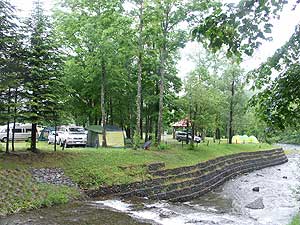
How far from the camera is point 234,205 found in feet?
55.0

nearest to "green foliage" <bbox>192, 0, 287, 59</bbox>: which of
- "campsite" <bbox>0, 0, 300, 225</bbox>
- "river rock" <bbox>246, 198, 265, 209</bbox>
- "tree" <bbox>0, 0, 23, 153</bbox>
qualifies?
"campsite" <bbox>0, 0, 300, 225</bbox>

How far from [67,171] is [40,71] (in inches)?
182

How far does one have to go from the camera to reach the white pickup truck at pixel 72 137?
2280cm

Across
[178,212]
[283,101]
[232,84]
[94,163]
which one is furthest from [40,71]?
[232,84]

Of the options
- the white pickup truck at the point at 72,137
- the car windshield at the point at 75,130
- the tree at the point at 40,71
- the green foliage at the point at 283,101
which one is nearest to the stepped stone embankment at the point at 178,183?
the tree at the point at 40,71

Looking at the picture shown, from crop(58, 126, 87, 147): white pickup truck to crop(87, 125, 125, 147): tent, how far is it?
18.8 inches

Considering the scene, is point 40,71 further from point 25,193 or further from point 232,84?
point 232,84

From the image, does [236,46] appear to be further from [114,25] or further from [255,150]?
[255,150]

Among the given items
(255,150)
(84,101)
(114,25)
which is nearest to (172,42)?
(114,25)

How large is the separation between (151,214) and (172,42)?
1401 centimetres

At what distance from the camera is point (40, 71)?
15391 millimetres

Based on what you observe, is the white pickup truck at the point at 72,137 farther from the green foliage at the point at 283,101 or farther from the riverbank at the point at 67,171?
the green foliage at the point at 283,101

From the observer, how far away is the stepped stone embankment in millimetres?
15127

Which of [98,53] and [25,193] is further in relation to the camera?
[98,53]
